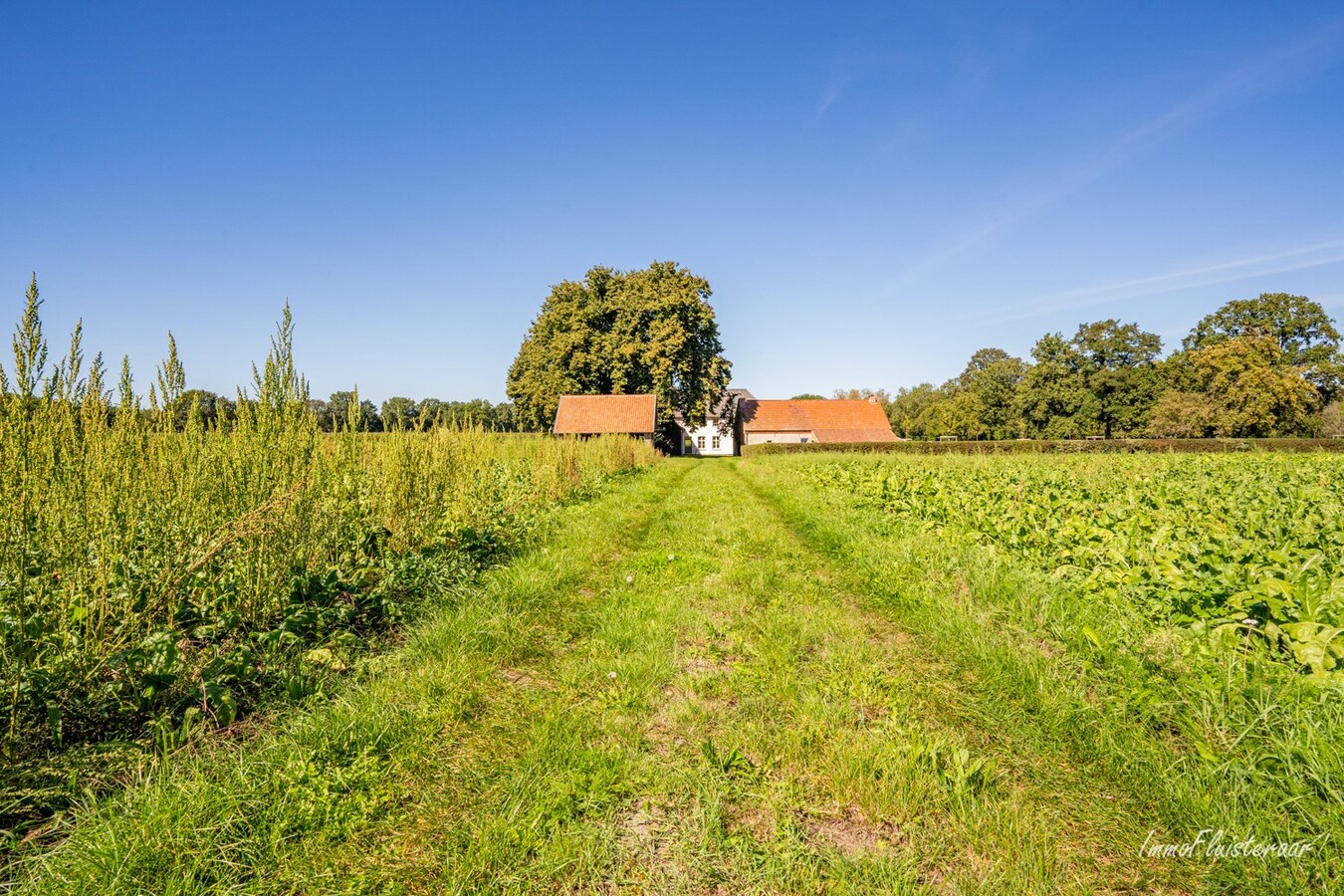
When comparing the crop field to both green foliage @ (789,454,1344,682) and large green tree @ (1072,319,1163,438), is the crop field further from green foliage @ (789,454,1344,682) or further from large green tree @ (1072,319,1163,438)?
large green tree @ (1072,319,1163,438)

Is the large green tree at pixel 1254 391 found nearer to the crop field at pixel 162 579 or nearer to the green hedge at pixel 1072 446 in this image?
the green hedge at pixel 1072 446

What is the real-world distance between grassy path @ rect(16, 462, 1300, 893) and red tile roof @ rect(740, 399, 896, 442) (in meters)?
57.7

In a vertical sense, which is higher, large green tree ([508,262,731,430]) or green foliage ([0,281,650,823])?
large green tree ([508,262,731,430])

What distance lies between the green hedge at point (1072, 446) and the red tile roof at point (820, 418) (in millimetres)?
13921

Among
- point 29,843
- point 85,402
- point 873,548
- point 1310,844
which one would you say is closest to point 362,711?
point 29,843

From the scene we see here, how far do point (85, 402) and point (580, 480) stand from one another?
36.3 ft

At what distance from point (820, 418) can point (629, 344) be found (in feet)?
93.3

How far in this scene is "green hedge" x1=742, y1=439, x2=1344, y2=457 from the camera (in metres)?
33.1

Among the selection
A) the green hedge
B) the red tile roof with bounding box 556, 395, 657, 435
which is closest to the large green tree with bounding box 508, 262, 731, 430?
the red tile roof with bounding box 556, 395, 657, 435

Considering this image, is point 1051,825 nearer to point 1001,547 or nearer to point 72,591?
point 1001,547

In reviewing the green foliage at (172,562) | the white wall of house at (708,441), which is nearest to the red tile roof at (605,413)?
the white wall of house at (708,441)

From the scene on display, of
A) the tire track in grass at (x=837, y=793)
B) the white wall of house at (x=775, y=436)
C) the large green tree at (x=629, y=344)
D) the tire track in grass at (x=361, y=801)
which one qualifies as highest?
the large green tree at (x=629, y=344)

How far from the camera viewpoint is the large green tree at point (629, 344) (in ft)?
140

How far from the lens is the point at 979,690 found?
3.62 meters
